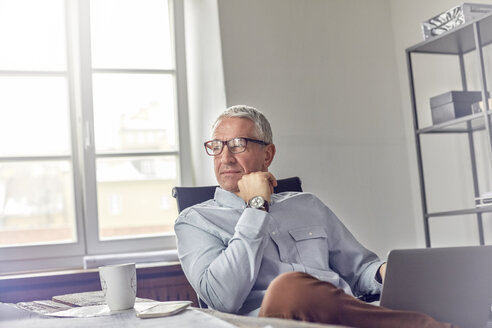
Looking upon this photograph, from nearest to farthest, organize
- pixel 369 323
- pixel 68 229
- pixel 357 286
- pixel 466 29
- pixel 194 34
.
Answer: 1. pixel 369 323
2. pixel 357 286
3. pixel 466 29
4. pixel 68 229
5. pixel 194 34

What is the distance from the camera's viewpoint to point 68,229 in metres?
2.94

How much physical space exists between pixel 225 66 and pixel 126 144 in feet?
2.08

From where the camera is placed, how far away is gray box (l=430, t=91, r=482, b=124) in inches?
107

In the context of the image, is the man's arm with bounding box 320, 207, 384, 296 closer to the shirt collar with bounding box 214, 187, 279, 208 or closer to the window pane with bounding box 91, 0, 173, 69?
the shirt collar with bounding box 214, 187, 279, 208

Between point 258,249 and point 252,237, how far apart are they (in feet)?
0.12

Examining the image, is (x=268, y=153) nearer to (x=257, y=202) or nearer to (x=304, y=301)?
(x=257, y=202)

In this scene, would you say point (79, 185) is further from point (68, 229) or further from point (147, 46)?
point (147, 46)

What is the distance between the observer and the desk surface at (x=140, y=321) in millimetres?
881

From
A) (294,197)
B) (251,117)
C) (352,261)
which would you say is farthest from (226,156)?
(352,261)

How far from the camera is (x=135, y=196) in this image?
10.0 ft

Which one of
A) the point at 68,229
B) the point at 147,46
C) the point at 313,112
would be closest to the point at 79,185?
the point at 68,229

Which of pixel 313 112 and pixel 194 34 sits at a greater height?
pixel 194 34

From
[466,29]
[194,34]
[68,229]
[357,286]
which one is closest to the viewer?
[357,286]

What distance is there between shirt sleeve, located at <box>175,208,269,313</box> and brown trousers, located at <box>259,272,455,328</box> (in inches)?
18.4
